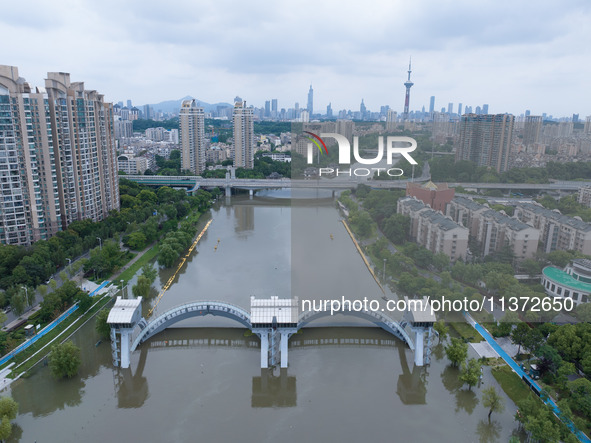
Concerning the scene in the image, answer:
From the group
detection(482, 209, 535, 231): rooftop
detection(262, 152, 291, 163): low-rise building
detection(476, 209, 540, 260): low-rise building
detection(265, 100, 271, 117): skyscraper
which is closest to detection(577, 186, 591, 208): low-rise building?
detection(482, 209, 535, 231): rooftop

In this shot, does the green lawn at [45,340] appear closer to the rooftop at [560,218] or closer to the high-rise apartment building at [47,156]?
the high-rise apartment building at [47,156]

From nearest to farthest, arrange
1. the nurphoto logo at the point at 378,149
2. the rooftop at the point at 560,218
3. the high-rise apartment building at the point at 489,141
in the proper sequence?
the rooftop at the point at 560,218
the nurphoto logo at the point at 378,149
the high-rise apartment building at the point at 489,141

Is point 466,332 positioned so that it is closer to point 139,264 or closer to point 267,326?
point 267,326

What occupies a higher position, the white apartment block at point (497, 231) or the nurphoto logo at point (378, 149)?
the nurphoto logo at point (378, 149)

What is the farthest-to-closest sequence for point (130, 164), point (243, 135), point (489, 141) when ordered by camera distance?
point (243, 135)
point (130, 164)
point (489, 141)

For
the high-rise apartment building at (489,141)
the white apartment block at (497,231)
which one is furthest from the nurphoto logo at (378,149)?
the high-rise apartment building at (489,141)

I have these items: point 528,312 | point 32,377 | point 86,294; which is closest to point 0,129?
point 86,294

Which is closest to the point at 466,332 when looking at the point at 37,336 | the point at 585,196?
the point at 37,336
